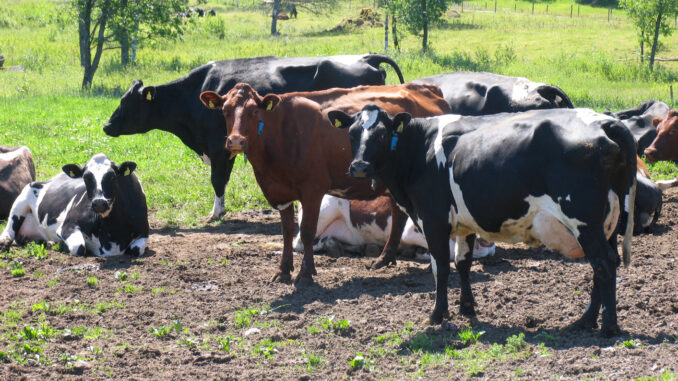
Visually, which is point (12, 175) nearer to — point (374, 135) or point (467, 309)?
point (374, 135)

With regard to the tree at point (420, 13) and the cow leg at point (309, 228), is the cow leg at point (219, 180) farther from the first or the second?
the tree at point (420, 13)

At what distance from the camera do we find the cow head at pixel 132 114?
47.6ft

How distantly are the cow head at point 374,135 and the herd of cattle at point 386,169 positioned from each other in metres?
0.01

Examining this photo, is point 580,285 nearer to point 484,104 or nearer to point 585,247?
point 585,247

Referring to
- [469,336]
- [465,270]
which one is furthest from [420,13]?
[469,336]

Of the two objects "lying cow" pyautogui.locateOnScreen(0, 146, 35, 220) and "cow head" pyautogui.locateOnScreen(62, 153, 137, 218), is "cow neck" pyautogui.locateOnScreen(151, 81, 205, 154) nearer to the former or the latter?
"lying cow" pyautogui.locateOnScreen(0, 146, 35, 220)

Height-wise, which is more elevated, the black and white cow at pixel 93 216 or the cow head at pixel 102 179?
the cow head at pixel 102 179

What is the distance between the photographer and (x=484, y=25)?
5662cm

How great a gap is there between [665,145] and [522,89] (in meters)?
3.10

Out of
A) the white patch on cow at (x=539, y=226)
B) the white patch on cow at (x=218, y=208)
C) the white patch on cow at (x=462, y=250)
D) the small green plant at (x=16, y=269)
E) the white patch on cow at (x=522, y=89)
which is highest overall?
the white patch on cow at (x=522, y=89)

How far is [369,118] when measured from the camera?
26.6 ft

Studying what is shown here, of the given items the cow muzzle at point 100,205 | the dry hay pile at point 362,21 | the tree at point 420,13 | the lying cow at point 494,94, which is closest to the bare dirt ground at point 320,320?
the cow muzzle at point 100,205

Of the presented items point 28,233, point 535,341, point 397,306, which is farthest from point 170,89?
point 535,341

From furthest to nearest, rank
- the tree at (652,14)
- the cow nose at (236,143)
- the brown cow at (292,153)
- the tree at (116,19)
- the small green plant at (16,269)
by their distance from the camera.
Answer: the tree at (652,14)
the tree at (116,19)
the small green plant at (16,269)
the brown cow at (292,153)
the cow nose at (236,143)
